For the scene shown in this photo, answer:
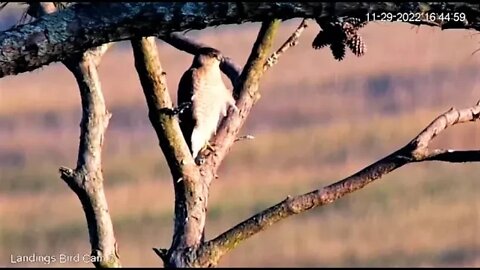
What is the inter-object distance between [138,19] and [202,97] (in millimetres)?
1060

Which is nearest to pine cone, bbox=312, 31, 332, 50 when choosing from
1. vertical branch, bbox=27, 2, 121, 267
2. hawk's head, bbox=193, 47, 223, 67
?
vertical branch, bbox=27, 2, 121, 267

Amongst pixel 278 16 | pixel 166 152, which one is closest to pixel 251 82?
pixel 166 152

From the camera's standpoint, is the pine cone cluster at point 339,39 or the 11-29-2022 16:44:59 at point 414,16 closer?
the 11-29-2022 16:44:59 at point 414,16

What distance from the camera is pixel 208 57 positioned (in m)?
1.65

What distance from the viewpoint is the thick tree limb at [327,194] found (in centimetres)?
99

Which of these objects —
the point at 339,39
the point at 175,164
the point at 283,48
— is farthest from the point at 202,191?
the point at 283,48

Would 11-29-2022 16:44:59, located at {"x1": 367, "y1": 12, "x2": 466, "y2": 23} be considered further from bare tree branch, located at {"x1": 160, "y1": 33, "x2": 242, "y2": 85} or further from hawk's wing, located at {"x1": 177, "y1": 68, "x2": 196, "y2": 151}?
hawk's wing, located at {"x1": 177, "y1": 68, "x2": 196, "y2": 151}

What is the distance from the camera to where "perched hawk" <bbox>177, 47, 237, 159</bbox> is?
1.69 meters

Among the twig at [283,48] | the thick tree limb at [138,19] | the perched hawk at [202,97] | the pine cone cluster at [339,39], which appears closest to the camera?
the thick tree limb at [138,19]

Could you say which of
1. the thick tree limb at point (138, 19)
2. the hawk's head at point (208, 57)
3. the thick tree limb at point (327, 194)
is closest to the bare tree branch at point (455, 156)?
the thick tree limb at point (327, 194)

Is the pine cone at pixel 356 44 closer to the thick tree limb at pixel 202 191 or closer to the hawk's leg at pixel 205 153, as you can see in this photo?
the thick tree limb at pixel 202 191

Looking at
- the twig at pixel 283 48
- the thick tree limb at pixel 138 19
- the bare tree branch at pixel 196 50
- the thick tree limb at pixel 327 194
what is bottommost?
the thick tree limb at pixel 327 194

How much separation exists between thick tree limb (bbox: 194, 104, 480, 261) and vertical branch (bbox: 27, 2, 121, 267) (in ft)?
0.79

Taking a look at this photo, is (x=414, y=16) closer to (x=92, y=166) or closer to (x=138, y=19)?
(x=138, y=19)
